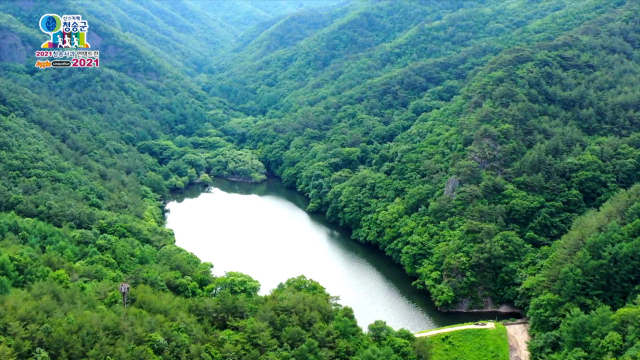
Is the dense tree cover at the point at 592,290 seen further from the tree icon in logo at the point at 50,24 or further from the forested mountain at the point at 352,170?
the tree icon in logo at the point at 50,24

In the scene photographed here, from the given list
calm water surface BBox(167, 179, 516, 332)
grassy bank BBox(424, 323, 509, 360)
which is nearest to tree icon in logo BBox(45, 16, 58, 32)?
calm water surface BBox(167, 179, 516, 332)

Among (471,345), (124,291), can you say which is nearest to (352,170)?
(471,345)

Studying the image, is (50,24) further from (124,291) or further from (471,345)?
(471,345)

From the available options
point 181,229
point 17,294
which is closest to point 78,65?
point 181,229

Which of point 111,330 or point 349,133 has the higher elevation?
point 111,330

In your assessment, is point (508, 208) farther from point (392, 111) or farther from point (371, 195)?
point (392, 111)

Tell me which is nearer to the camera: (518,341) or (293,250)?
(518,341)

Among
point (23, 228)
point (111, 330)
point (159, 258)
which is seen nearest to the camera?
point (111, 330)
